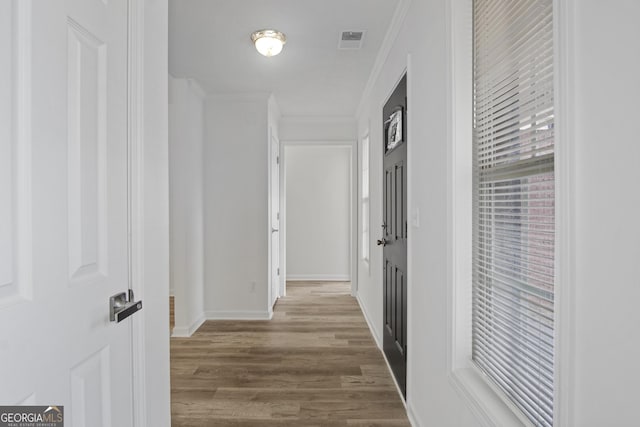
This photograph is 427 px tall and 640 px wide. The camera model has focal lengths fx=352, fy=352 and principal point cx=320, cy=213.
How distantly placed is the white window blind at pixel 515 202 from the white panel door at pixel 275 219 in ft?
9.85

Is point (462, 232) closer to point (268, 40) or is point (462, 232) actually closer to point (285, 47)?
point (268, 40)

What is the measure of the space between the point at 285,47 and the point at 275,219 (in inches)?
89.1

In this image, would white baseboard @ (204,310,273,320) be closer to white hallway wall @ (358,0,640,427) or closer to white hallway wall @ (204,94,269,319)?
white hallway wall @ (204,94,269,319)

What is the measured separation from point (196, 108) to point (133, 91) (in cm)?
283

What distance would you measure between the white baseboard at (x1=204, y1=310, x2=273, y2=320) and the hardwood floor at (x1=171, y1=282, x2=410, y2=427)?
0.33 feet

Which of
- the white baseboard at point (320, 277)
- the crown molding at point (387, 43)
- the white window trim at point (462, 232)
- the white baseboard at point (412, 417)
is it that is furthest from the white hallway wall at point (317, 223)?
the white window trim at point (462, 232)

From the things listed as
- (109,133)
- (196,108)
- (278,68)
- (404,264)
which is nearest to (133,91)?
(109,133)

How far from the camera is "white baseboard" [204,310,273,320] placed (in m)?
3.95

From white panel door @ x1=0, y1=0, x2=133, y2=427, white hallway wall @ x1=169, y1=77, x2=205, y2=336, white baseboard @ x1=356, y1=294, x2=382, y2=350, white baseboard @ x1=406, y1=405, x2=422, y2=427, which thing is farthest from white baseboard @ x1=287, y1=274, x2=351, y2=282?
white panel door @ x1=0, y1=0, x2=133, y2=427

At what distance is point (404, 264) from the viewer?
2285 millimetres

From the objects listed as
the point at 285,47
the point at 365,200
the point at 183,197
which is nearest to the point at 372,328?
the point at 365,200

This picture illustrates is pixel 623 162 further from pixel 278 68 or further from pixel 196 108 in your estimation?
pixel 196 108

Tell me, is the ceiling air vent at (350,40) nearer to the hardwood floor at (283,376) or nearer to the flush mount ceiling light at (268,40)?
the flush mount ceiling light at (268,40)

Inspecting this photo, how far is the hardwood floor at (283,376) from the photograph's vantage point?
2.10 m
